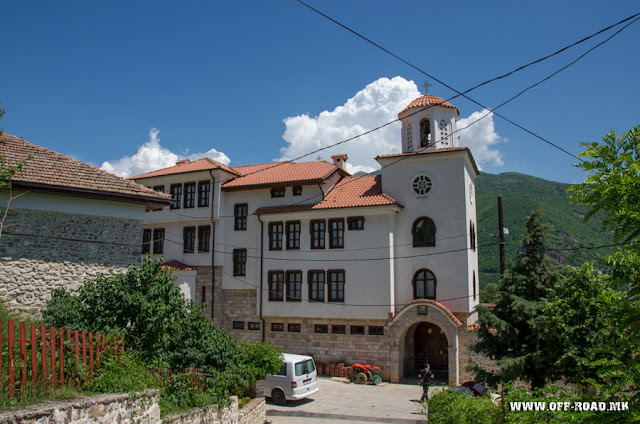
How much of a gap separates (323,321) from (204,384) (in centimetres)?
1438

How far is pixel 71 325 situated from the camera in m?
9.13

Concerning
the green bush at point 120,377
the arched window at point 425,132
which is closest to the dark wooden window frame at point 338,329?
the arched window at point 425,132


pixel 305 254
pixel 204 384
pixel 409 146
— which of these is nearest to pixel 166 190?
pixel 305 254

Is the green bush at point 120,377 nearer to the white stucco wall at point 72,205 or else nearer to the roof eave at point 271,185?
the white stucco wall at point 72,205

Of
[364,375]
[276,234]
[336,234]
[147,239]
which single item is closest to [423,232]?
[336,234]

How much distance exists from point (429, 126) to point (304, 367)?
14462 mm

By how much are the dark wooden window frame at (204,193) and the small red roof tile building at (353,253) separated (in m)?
0.06

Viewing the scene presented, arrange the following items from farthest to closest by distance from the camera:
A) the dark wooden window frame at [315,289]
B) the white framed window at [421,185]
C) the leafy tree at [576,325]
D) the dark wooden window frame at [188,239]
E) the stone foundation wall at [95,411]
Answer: the dark wooden window frame at [188,239]
the dark wooden window frame at [315,289]
the white framed window at [421,185]
the leafy tree at [576,325]
the stone foundation wall at [95,411]

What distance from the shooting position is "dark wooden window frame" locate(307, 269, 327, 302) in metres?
24.4

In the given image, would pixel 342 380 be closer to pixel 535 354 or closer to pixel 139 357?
pixel 535 354

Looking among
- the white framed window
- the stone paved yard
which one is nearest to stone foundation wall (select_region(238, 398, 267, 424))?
the stone paved yard

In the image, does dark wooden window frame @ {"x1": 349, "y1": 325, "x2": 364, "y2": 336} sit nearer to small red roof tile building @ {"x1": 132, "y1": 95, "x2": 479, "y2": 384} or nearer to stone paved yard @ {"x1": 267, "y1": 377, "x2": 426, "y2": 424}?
small red roof tile building @ {"x1": 132, "y1": 95, "x2": 479, "y2": 384}

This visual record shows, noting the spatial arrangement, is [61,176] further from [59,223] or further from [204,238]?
[204,238]

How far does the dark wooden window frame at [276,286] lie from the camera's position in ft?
83.3
